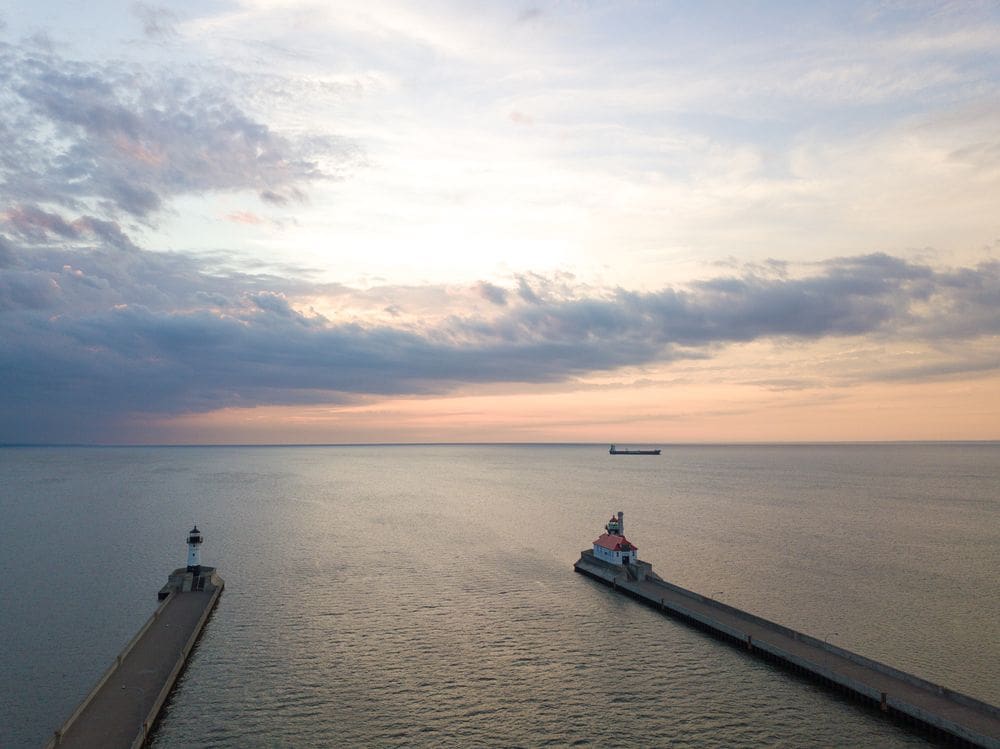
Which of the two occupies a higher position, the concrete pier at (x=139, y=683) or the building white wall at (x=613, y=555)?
the building white wall at (x=613, y=555)

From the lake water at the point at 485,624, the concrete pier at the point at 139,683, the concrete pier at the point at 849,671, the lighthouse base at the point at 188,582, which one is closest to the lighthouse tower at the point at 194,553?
the lighthouse base at the point at 188,582

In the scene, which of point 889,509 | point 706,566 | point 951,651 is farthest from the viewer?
point 889,509

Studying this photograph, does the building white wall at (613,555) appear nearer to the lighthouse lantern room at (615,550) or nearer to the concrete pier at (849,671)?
the lighthouse lantern room at (615,550)

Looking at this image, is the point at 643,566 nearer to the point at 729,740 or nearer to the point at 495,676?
the point at 495,676

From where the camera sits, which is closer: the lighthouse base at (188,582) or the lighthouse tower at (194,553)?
the lighthouse base at (188,582)

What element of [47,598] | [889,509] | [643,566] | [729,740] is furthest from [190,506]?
[889,509]

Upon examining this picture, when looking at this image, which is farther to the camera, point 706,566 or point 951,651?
point 706,566

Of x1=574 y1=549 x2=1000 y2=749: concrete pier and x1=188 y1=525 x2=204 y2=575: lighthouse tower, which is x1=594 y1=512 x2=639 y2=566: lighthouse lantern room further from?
x1=188 y1=525 x2=204 y2=575: lighthouse tower
